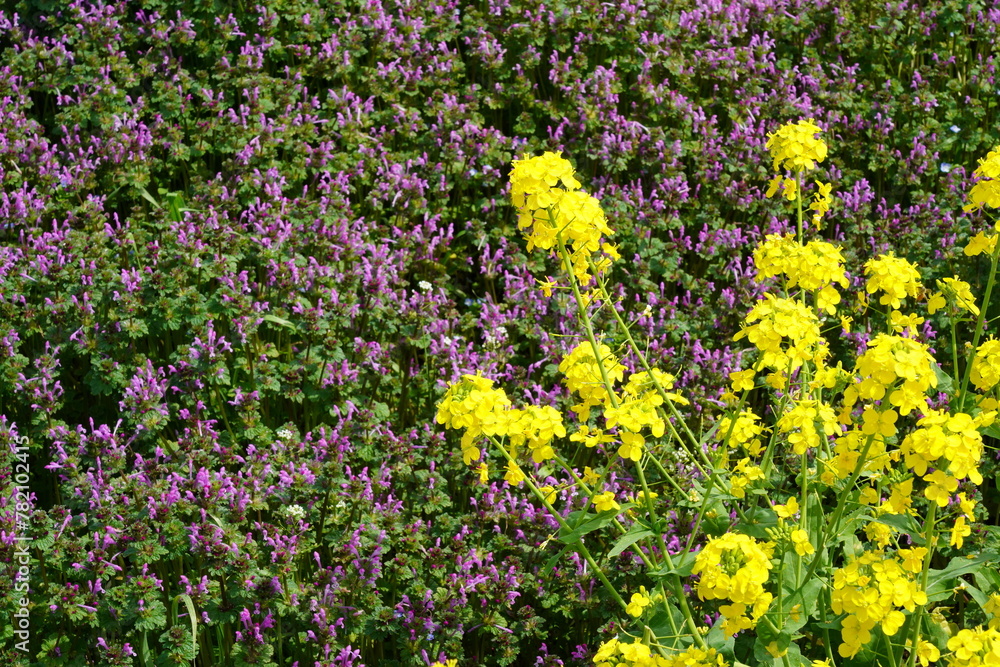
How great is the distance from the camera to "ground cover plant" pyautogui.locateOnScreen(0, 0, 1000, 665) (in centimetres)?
334

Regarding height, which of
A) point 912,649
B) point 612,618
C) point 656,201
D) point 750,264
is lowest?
point 912,649

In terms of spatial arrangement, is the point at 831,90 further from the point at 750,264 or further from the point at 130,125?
the point at 130,125

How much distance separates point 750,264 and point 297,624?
7.74 feet

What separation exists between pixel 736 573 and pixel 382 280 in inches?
89.7

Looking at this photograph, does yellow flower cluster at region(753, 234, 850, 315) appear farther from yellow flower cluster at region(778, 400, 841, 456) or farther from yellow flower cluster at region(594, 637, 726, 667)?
yellow flower cluster at region(594, 637, 726, 667)

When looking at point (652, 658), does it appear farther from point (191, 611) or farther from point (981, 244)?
point (191, 611)

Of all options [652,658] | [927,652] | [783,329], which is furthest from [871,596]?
[783,329]

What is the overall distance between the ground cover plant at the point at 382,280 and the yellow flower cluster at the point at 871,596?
0.75ft

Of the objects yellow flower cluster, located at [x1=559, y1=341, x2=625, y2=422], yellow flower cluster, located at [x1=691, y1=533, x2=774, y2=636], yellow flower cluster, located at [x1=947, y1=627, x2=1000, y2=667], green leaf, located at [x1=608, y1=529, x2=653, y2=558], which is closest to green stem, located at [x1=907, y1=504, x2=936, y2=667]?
yellow flower cluster, located at [x1=947, y1=627, x2=1000, y2=667]

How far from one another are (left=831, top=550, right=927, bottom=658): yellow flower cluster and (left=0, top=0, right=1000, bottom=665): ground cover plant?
0.75ft

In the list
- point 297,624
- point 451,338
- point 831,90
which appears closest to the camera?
Result: point 297,624

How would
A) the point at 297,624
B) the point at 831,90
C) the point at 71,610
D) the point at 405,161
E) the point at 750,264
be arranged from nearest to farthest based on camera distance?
the point at 71,610 < the point at 297,624 < the point at 750,264 < the point at 405,161 < the point at 831,90

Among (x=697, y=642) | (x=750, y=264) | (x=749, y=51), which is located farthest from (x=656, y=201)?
(x=697, y=642)

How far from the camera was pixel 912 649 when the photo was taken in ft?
7.56
